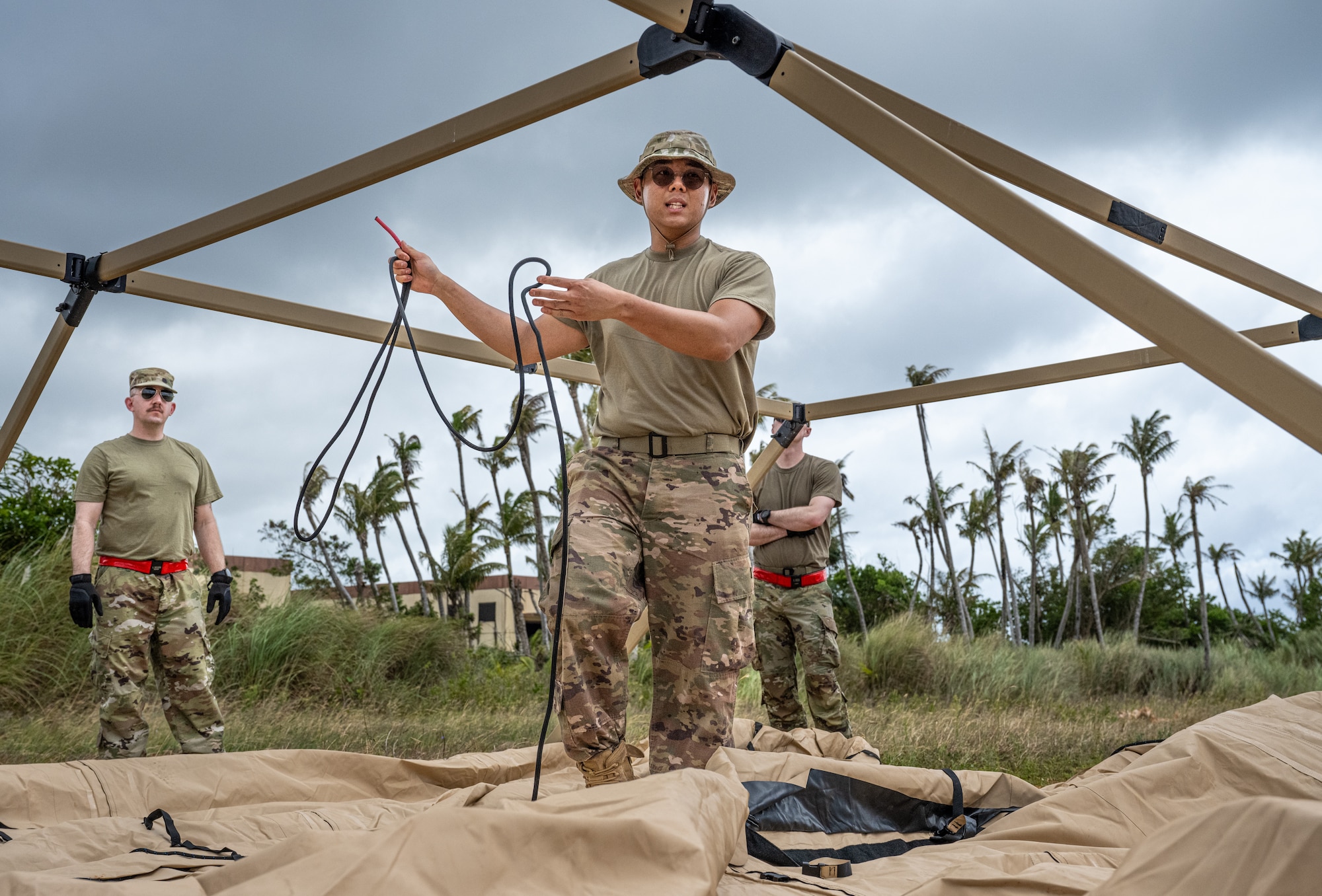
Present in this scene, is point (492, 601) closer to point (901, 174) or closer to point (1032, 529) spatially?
Result: point (1032, 529)

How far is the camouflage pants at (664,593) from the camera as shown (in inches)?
106

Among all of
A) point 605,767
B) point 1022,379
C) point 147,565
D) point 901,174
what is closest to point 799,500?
point 1022,379

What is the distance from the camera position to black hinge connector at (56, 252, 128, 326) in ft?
12.9

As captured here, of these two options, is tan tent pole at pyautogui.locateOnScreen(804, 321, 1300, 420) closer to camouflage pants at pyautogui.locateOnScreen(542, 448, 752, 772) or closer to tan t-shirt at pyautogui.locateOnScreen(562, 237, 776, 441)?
tan t-shirt at pyautogui.locateOnScreen(562, 237, 776, 441)

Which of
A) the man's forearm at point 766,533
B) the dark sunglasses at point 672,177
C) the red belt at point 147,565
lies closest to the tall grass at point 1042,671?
the man's forearm at point 766,533

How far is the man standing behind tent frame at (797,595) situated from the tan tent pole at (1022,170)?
2763 mm

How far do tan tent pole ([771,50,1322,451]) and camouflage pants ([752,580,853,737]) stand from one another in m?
3.97

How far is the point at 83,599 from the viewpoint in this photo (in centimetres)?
460

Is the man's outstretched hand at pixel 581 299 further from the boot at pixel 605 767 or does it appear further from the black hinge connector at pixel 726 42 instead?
the boot at pixel 605 767

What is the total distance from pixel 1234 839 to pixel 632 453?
195 centimetres

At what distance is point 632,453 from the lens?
2918mm

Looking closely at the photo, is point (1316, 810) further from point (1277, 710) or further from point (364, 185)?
point (364, 185)

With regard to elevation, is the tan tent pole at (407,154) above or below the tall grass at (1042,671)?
above

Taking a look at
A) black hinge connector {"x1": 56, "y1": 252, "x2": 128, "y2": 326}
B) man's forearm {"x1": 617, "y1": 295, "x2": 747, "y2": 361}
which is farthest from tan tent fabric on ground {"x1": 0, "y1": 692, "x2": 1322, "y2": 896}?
black hinge connector {"x1": 56, "y1": 252, "x2": 128, "y2": 326}
